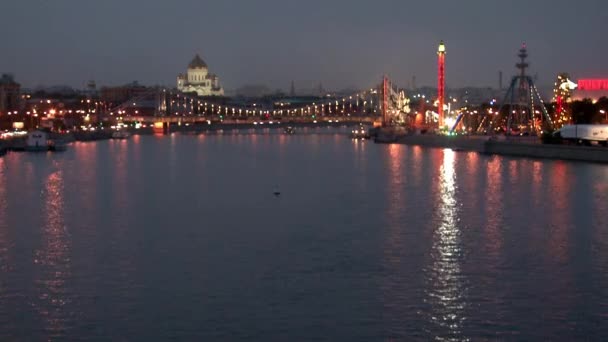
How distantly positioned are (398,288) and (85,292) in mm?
2080

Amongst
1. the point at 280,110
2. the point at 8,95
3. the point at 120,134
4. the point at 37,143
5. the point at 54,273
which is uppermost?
the point at 8,95

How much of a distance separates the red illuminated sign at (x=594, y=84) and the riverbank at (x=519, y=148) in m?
5.94

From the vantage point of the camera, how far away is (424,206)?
1211 centimetres

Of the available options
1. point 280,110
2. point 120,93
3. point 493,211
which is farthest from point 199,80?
point 493,211

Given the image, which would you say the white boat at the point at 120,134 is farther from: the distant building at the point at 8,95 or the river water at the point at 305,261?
the river water at the point at 305,261

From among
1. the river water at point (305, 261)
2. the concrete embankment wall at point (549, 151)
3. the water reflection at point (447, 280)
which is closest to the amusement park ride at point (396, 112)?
the concrete embankment wall at point (549, 151)

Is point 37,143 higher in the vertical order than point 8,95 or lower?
lower

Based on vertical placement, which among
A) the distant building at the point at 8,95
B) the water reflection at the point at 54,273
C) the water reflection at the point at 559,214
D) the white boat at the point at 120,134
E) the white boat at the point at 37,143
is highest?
the distant building at the point at 8,95

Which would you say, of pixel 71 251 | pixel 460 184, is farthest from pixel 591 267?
pixel 460 184

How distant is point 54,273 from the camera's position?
24.1 feet

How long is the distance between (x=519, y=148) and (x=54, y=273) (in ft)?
58.2

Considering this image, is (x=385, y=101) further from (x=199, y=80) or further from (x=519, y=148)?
(x=199, y=80)

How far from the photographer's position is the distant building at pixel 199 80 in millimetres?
85938

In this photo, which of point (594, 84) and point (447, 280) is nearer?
point (447, 280)
